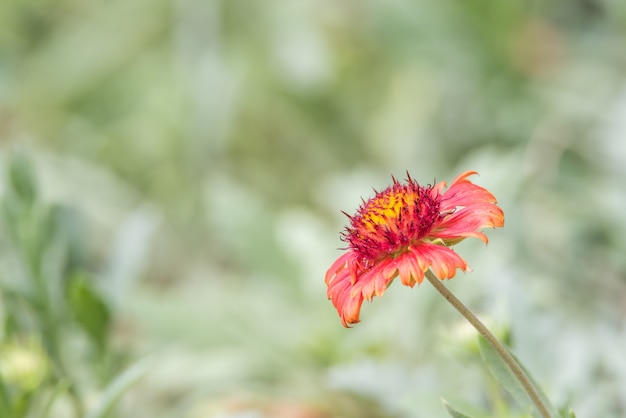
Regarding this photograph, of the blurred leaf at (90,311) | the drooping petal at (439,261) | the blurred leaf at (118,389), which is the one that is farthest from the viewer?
the blurred leaf at (90,311)

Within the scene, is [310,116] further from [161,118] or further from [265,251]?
[265,251]

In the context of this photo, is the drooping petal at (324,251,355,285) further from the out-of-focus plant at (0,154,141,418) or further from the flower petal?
the out-of-focus plant at (0,154,141,418)

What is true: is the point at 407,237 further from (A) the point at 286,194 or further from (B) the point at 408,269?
(A) the point at 286,194

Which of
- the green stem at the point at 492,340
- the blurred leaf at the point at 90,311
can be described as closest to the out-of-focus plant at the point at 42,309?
the blurred leaf at the point at 90,311

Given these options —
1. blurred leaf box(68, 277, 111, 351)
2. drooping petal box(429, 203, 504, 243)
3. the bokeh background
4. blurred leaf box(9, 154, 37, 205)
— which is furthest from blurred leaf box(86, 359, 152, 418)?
drooping petal box(429, 203, 504, 243)

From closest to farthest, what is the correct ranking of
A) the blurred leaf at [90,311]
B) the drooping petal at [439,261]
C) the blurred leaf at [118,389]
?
1. the drooping petal at [439,261]
2. the blurred leaf at [118,389]
3. the blurred leaf at [90,311]

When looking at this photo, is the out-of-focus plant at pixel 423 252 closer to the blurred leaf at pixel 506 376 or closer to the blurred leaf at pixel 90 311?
the blurred leaf at pixel 506 376

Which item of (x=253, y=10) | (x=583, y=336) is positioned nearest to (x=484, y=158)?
(x=583, y=336)
